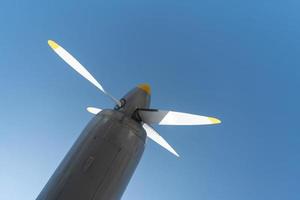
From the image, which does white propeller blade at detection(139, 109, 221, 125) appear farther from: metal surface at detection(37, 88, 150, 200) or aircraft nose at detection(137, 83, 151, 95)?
aircraft nose at detection(137, 83, 151, 95)

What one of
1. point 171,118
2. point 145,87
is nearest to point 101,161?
point 171,118

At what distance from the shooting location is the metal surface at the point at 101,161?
15.7 feet

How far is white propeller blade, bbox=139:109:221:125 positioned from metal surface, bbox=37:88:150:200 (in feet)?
2.71

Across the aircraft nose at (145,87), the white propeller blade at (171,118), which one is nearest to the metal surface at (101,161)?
the white propeller blade at (171,118)

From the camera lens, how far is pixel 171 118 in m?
7.15

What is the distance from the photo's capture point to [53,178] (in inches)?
202

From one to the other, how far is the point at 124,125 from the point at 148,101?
2.14 meters

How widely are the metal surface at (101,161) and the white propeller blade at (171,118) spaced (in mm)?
825

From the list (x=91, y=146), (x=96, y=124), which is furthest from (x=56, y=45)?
(x=91, y=146)

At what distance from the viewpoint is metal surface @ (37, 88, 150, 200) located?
478cm

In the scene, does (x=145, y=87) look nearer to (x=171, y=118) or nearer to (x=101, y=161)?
(x=171, y=118)

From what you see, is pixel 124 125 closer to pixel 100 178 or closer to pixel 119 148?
pixel 119 148

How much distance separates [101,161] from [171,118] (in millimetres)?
2817

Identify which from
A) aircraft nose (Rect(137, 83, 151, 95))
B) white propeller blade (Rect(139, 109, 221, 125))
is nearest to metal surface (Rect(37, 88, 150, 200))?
white propeller blade (Rect(139, 109, 221, 125))
